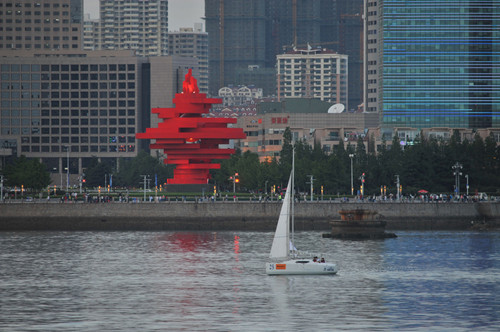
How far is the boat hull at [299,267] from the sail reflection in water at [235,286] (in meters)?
0.75

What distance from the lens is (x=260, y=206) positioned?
511ft

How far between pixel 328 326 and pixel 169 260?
4229 centimetres

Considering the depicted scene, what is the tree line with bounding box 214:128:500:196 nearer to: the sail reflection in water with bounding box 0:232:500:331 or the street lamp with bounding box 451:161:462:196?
the street lamp with bounding box 451:161:462:196

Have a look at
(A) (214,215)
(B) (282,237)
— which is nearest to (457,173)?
(A) (214,215)

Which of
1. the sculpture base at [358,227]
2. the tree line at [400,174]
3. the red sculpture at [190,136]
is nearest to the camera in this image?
the sculpture base at [358,227]

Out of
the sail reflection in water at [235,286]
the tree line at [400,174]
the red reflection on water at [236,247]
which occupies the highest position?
the tree line at [400,174]

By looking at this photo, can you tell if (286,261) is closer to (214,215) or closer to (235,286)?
(235,286)

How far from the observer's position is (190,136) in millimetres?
177250

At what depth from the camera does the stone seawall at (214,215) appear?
508 ft

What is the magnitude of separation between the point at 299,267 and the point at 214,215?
55.5 metres

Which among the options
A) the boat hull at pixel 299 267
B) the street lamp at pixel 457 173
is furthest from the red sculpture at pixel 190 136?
the boat hull at pixel 299 267

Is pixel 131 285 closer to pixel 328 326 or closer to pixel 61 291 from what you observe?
pixel 61 291

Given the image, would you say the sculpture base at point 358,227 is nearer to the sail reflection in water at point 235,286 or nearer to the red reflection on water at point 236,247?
the sail reflection in water at point 235,286

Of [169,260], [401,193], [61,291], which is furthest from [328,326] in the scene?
[401,193]
